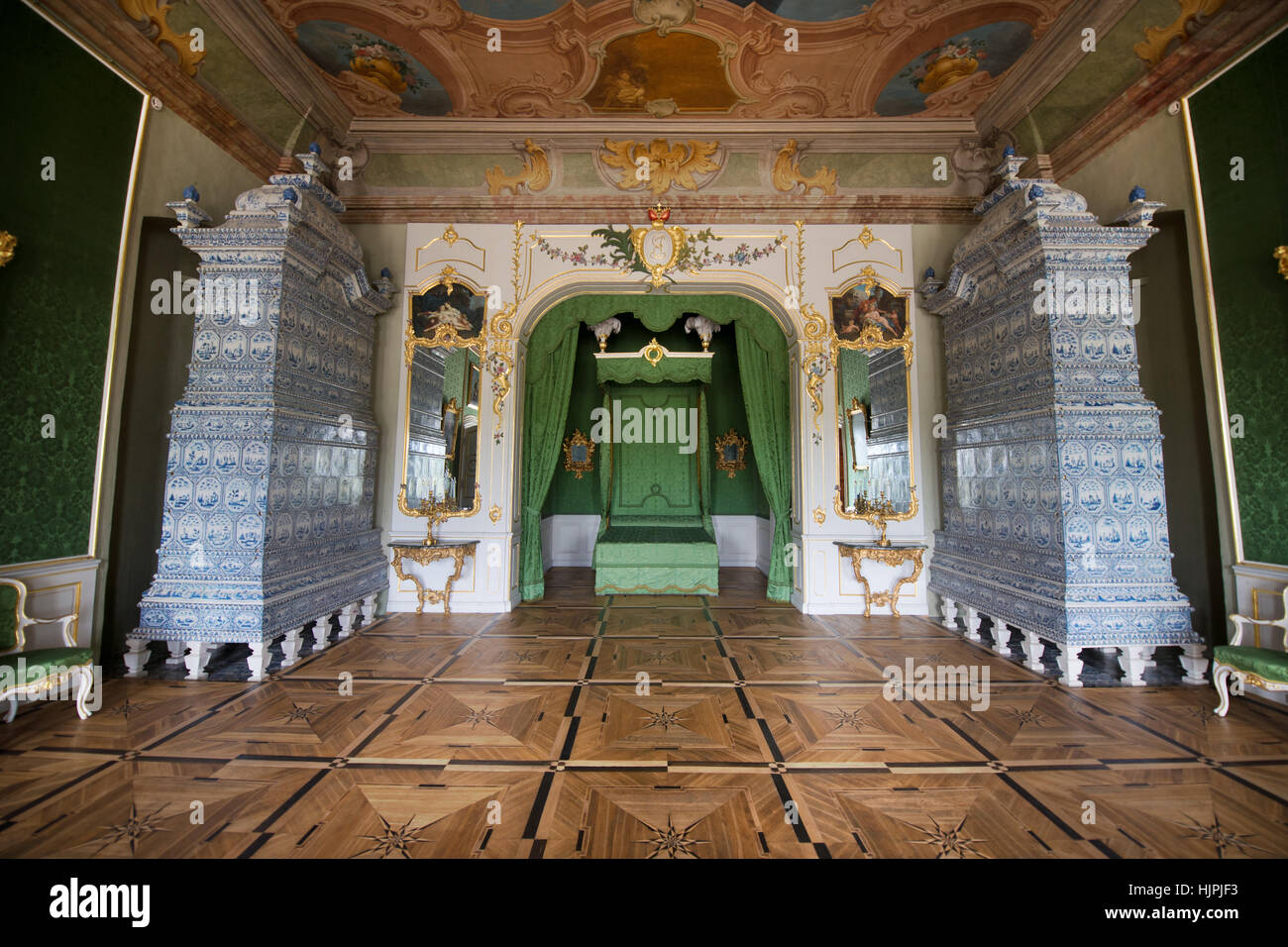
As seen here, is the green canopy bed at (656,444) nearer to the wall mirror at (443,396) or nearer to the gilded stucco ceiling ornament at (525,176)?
the wall mirror at (443,396)

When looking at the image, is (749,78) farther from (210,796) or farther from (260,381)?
(210,796)

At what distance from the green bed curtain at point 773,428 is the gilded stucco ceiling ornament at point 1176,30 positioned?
10.2 feet

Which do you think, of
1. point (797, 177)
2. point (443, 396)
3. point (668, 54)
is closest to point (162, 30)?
point (443, 396)

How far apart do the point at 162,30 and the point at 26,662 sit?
3.74 meters

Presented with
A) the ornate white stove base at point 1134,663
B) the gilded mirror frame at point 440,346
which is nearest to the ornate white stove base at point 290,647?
the gilded mirror frame at point 440,346

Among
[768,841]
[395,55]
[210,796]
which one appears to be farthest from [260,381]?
[768,841]

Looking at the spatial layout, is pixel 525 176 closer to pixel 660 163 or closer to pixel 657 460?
pixel 660 163

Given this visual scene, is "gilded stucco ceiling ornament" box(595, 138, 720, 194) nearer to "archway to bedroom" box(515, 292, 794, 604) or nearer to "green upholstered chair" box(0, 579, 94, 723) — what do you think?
"archway to bedroom" box(515, 292, 794, 604)

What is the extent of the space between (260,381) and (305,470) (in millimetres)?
678

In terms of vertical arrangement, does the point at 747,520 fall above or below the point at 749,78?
below

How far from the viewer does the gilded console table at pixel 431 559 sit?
4.78 meters

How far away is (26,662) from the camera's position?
251 centimetres

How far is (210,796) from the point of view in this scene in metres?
1.99

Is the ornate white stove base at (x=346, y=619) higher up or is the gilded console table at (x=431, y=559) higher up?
the gilded console table at (x=431, y=559)
